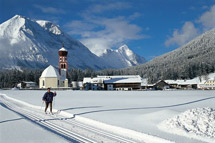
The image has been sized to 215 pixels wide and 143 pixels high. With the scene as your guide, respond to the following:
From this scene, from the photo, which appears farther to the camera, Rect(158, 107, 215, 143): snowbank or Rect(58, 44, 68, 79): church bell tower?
Rect(58, 44, 68, 79): church bell tower

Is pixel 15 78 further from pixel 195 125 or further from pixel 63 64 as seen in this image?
pixel 195 125

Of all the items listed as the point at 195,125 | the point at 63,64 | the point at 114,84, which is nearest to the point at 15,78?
the point at 63,64

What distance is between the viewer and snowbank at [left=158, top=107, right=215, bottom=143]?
28.3 ft

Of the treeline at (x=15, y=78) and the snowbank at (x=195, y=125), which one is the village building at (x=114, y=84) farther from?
the snowbank at (x=195, y=125)

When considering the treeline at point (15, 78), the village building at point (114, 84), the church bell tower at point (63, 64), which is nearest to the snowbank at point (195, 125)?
the church bell tower at point (63, 64)

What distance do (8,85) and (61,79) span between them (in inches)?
2515

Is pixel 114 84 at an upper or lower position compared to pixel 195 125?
upper

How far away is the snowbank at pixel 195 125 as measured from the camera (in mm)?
8611

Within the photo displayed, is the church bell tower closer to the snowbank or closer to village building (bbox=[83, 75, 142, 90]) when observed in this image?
village building (bbox=[83, 75, 142, 90])

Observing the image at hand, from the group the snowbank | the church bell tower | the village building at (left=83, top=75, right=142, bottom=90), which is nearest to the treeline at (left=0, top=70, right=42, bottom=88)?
the church bell tower

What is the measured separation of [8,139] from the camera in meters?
8.30

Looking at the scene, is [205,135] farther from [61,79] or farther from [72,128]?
[61,79]

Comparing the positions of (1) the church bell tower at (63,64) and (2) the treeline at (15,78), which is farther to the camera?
(2) the treeline at (15,78)

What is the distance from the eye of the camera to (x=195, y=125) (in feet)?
30.7
